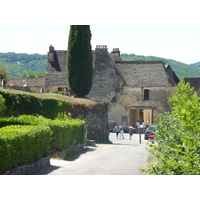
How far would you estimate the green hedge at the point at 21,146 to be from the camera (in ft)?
43.1

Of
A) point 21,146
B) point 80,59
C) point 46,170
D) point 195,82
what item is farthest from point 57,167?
point 195,82

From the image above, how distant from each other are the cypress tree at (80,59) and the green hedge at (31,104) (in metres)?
10.2

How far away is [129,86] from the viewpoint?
54688 millimetres

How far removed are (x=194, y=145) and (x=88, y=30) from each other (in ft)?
100

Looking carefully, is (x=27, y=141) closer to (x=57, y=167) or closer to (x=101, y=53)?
(x=57, y=167)

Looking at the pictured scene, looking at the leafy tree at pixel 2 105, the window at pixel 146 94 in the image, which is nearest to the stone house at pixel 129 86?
the window at pixel 146 94

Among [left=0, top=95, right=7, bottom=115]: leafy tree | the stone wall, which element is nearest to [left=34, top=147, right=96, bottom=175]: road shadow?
[left=0, top=95, right=7, bottom=115]: leafy tree

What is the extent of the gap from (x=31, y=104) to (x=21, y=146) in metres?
12.3

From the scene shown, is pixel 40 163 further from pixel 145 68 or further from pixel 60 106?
pixel 145 68

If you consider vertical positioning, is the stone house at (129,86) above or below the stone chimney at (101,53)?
below

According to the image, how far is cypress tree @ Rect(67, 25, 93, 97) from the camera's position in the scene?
39.2 metres

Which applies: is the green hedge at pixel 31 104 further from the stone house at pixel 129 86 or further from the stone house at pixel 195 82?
the stone house at pixel 195 82

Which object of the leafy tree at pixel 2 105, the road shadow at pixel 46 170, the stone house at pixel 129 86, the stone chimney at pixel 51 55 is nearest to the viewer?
the road shadow at pixel 46 170

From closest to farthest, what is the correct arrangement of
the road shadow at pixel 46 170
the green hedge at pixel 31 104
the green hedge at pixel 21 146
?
the green hedge at pixel 21 146 < the road shadow at pixel 46 170 < the green hedge at pixel 31 104
